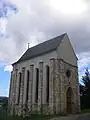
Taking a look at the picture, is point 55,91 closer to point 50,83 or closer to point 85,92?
point 50,83

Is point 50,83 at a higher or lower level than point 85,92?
higher

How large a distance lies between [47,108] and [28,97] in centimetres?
503

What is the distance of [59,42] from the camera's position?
29922mm

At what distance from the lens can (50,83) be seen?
89.8ft

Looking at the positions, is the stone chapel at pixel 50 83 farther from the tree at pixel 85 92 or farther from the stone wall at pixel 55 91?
the tree at pixel 85 92

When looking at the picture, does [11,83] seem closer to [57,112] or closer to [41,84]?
[41,84]

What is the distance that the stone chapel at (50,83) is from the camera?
26.8 meters

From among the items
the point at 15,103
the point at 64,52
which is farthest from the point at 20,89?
the point at 64,52

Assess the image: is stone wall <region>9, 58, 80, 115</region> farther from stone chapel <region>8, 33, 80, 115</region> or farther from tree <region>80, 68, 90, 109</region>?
tree <region>80, 68, 90, 109</region>

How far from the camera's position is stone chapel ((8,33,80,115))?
2683cm

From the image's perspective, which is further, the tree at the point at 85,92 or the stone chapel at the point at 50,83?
the tree at the point at 85,92

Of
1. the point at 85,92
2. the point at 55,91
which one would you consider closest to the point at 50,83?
the point at 55,91

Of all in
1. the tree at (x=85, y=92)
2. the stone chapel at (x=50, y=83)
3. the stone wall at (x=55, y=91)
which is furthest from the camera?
the tree at (x=85, y=92)

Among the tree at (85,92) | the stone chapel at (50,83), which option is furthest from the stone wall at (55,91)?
the tree at (85,92)
